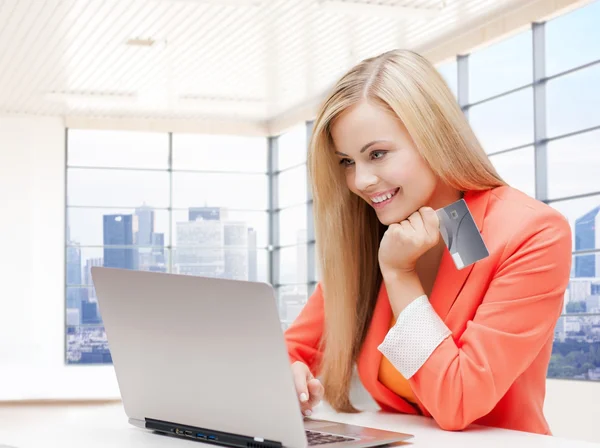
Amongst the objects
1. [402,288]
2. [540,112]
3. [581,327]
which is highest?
[540,112]

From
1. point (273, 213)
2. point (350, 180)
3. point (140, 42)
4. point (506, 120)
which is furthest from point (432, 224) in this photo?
point (273, 213)

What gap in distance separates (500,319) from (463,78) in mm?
9056

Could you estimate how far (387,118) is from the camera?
179cm

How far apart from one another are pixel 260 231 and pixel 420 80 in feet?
44.2

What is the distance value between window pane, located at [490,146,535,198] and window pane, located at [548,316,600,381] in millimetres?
1433

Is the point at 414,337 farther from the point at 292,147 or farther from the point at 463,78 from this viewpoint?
the point at 292,147

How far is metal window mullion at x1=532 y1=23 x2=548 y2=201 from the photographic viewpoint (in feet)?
29.3

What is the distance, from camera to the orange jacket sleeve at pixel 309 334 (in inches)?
83.3

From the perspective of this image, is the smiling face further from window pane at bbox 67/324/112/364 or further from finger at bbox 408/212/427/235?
window pane at bbox 67/324/112/364

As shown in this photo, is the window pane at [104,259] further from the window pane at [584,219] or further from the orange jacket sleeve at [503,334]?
the orange jacket sleeve at [503,334]

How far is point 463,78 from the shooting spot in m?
10.3

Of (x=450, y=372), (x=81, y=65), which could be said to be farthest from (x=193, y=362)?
(x=81, y=65)

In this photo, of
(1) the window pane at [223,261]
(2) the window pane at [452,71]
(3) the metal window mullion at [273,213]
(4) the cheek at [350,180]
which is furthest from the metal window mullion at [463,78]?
(4) the cheek at [350,180]

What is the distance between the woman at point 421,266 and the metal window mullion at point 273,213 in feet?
43.0
